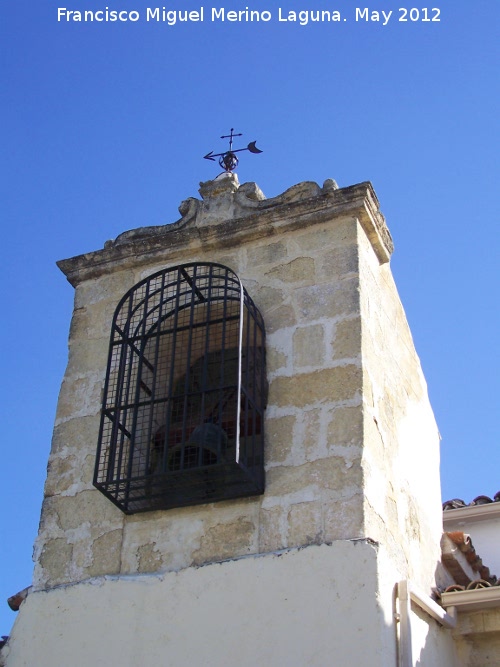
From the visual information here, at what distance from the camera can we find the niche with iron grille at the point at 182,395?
5.82m

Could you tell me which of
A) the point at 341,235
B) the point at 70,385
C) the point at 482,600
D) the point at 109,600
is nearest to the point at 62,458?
the point at 70,385

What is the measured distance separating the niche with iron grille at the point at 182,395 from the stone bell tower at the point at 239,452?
17 mm

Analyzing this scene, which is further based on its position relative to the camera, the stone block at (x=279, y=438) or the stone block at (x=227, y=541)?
the stone block at (x=279, y=438)

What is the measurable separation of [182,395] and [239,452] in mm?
451

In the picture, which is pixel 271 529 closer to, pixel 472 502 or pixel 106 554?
pixel 106 554

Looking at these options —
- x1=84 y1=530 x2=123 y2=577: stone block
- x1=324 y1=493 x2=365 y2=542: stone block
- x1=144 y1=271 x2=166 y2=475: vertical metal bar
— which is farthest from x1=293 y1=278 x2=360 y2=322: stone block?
x1=84 y1=530 x2=123 y2=577: stone block

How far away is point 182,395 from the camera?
602 centimetres

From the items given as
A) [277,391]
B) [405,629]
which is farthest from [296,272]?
[405,629]

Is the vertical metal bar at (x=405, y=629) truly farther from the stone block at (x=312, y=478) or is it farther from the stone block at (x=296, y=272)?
the stone block at (x=296, y=272)

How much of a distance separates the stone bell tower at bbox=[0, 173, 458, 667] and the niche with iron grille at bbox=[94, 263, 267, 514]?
0.02 m

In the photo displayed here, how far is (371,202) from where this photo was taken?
22.1 ft

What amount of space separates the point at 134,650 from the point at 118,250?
9.07ft

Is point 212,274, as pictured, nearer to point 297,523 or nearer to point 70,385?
point 70,385

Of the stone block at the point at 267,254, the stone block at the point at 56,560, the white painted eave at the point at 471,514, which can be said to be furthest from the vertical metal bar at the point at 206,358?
the white painted eave at the point at 471,514
